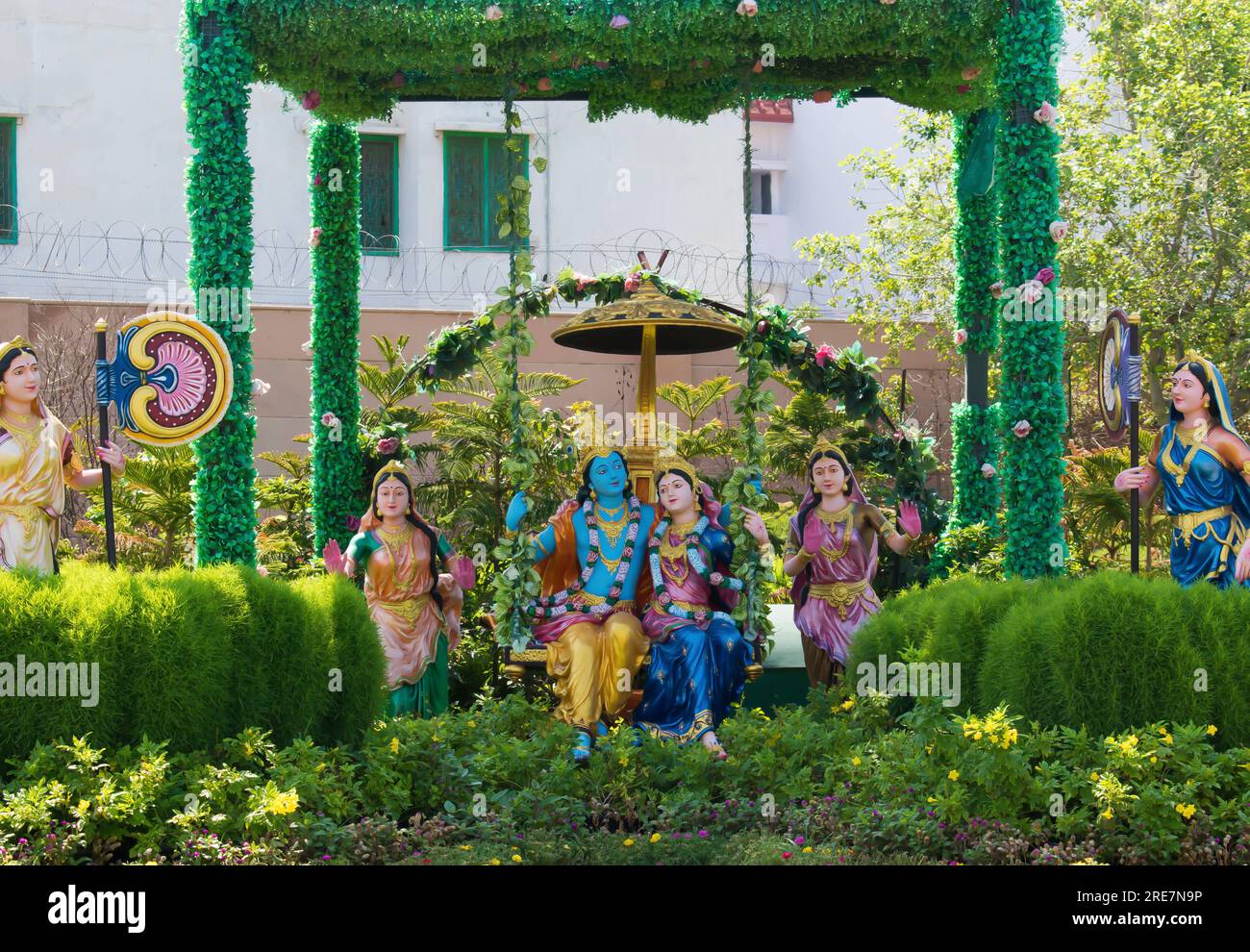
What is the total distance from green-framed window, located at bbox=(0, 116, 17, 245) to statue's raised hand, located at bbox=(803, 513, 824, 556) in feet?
36.9

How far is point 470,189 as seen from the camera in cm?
1703

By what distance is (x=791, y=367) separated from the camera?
10.2 metres

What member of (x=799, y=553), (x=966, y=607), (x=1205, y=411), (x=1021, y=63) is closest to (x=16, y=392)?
(x=799, y=553)

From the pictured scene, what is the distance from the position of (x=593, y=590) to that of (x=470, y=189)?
9859mm

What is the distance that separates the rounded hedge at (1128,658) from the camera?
610cm

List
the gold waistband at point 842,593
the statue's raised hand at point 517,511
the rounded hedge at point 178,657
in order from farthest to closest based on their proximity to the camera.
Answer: the gold waistband at point 842,593 → the statue's raised hand at point 517,511 → the rounded hedge at point 178,657

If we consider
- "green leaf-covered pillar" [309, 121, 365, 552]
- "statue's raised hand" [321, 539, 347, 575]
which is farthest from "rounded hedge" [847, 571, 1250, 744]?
"green leaf-covered pillar" [309, 121, 365, 552]

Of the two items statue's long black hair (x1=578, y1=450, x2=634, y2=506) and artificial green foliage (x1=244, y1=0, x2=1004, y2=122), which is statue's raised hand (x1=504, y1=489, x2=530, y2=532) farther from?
artificial green foliage (x1=244, y1=0, x2=1004, y2=122)

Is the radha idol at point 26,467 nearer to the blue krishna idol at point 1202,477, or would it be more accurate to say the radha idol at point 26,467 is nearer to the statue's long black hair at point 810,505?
the statue's long black hair at point 810,505

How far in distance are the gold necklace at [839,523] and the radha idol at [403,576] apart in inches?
88.6

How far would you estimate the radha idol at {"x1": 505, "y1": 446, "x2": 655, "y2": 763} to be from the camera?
7.93m

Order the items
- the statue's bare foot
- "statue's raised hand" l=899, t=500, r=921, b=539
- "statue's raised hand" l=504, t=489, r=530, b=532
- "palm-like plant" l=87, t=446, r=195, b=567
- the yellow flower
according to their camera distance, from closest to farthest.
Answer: the yellow flower
the statue's bare foot
"statue's raised hand" l=504, t=489, r=530, b=532
"statue's raised hand" l=899, t=500, r=921, b=539
"palm-like plant" l=87, t=446, r=195, b=567

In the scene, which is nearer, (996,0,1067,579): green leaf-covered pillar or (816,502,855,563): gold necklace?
(996,0,1067,579): green leaf-covered pillar

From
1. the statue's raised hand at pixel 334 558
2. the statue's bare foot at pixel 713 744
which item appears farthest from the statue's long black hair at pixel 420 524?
the statue's bare foot at pixel 713 744
